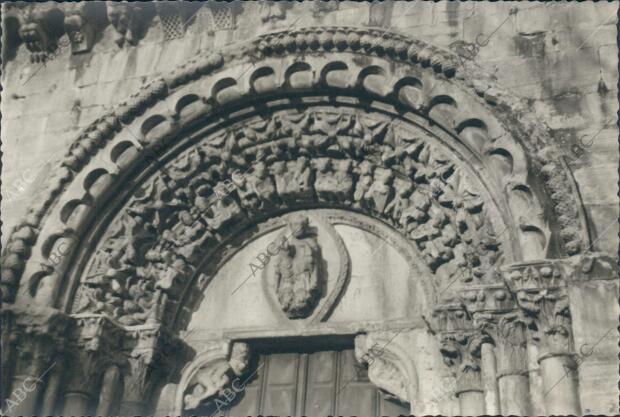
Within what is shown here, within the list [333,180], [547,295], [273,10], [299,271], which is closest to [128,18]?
[273,10]

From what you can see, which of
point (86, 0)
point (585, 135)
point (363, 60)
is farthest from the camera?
point (86, 0)

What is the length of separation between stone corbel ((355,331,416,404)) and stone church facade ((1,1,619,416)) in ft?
0.08

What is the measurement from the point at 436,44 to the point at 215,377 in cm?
386

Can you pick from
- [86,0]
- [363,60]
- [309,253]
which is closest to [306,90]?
[363,60]

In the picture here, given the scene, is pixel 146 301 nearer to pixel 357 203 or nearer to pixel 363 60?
pixel 357 203

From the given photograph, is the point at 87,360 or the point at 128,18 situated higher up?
the point at 128,18

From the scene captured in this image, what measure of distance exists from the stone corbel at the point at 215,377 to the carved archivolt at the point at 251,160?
65 cm

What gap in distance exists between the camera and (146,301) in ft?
32.7

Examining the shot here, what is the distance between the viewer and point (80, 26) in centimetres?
1102

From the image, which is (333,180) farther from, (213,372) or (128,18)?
(128,18)

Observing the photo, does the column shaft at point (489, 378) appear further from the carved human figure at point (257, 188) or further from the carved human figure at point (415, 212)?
the carved human figure at point (257, 188)

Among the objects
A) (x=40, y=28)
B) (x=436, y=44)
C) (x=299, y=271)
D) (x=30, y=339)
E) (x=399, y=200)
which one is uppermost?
(x=40, y=28)

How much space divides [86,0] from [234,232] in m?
3.19

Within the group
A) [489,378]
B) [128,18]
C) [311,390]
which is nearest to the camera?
[489,378]
